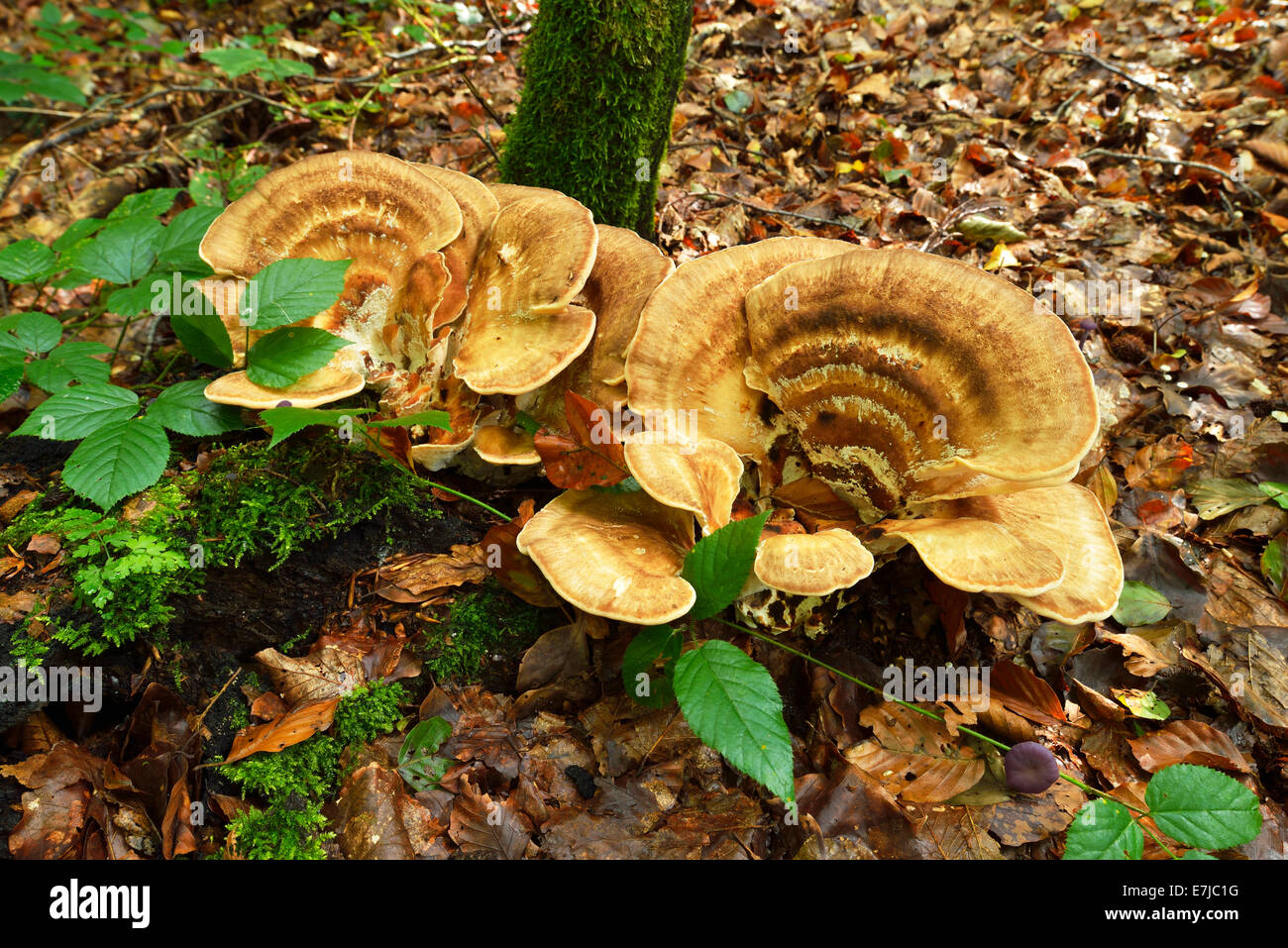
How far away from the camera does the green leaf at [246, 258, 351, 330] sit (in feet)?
9.62

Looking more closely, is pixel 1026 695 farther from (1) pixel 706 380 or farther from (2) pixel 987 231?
(2) pixel 987 231

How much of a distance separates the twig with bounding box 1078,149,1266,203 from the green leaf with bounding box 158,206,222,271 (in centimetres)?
707

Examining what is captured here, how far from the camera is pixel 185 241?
141 inches

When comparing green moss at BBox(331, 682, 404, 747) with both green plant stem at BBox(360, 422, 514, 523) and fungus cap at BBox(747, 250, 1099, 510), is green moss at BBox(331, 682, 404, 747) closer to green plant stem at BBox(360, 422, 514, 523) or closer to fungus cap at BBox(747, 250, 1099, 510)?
green plant stem at BBox(360, 422, 514, 523)

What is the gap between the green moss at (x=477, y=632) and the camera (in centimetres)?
307

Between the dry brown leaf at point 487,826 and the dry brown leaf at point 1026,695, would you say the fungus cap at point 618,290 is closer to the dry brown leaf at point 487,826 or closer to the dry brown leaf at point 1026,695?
the dry brown leaf at point 487,826

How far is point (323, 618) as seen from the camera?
307 centimetres

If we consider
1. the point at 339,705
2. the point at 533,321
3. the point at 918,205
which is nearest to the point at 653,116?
the point at 533,321

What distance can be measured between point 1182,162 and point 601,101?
539 centimetres

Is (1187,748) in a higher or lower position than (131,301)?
lower

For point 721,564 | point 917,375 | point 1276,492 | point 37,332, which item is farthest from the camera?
point 1276,492

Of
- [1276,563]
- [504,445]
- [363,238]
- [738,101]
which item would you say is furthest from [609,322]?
[738,101]

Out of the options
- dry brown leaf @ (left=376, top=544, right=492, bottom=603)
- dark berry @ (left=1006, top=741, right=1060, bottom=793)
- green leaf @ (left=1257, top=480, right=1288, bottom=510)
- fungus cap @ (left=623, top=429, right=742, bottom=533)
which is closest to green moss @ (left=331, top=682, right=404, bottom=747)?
dry brown leaf @ (left=376, top=544, right=492, bottom=603)

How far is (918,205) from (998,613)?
3.74m
